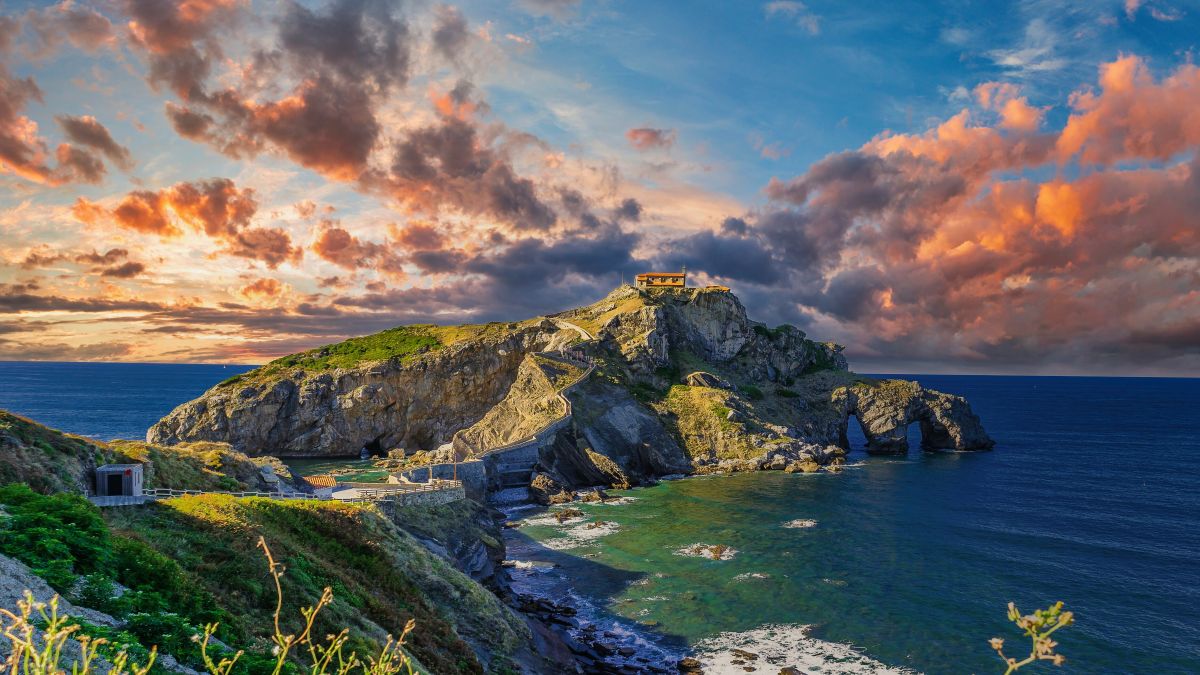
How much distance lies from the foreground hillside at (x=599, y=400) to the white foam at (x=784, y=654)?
144 feet

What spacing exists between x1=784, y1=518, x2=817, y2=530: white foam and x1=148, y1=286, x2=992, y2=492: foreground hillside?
26.5m

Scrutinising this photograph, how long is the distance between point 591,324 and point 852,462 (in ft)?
179

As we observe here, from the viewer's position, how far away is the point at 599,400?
317 feet

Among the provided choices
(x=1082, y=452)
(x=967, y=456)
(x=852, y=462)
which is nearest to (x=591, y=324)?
(x=852, y=462)

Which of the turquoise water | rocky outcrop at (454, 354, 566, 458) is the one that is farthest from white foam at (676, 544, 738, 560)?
rocky outcrop at (454, 354, 566, 458)

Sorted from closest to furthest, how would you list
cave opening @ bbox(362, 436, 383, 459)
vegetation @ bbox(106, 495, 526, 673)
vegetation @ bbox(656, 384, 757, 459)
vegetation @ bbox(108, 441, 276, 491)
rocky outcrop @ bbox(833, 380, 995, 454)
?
vegetation @ bbox(106, 495, 526, 673) < vegetation @ bbox(108, 441, 276, 491) < vegetation @ bbox(656, 384, 757, 459) < cave opening @ bbox(362, 436, 383, 459) < rocky outcrop @ bbox(833, 380, 995, 454)

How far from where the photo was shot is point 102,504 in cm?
2645

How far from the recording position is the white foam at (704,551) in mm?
52656

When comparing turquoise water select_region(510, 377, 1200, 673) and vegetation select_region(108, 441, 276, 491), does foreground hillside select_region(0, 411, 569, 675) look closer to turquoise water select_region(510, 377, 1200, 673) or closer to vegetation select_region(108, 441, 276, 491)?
vegetation select_region(108, 441, 276, 491)

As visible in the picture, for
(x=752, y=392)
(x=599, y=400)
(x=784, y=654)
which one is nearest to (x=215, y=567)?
(x=784, y=654)

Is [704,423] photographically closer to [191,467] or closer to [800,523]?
[800,523]

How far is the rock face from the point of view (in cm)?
10462

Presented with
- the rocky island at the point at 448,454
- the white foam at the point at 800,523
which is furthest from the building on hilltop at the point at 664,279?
the white foam at the point at 800,523

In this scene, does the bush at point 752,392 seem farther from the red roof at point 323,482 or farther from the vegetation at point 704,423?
the red roof at point 323,482
